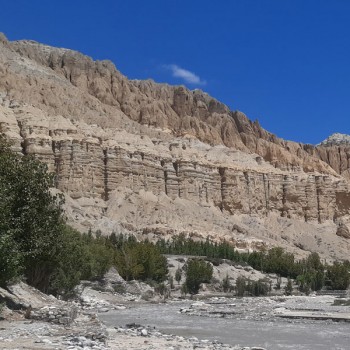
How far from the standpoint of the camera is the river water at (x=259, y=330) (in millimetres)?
26344

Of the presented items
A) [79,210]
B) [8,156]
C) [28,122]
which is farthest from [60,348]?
[28,122]

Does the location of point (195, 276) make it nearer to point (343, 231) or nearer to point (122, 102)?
point (343, 231)

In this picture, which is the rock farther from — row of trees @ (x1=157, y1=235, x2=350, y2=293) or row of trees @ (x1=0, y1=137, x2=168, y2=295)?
row of trees @ (x1=0, y1=137, x2=168, y2=295)

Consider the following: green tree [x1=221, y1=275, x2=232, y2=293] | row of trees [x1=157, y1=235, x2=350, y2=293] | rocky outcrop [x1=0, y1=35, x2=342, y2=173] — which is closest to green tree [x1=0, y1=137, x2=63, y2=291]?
green tree [x1=221, y1=275, x2=232, y2=293]

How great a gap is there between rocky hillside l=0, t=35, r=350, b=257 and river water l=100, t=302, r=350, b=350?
6346cm

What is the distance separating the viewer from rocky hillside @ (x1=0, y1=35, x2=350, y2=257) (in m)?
121

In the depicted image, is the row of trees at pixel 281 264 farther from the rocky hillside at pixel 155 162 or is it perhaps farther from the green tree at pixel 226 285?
the rocky hillside at pixel 155 162

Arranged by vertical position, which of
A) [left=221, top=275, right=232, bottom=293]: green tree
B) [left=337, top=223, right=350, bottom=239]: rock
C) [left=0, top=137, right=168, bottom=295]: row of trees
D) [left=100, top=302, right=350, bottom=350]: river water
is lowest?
[left=100, top=302, right=350, bottom=350]: river water

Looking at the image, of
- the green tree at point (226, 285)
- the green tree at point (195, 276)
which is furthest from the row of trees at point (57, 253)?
the green tree at point (226, 285)

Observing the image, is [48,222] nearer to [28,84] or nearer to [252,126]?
[28,84]

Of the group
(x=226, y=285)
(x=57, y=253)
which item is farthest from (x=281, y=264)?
(x=57, y=253)

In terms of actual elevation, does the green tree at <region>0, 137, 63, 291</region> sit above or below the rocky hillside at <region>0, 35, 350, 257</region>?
below

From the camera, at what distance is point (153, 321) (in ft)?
122

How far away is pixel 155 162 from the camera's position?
13462 centimetres
